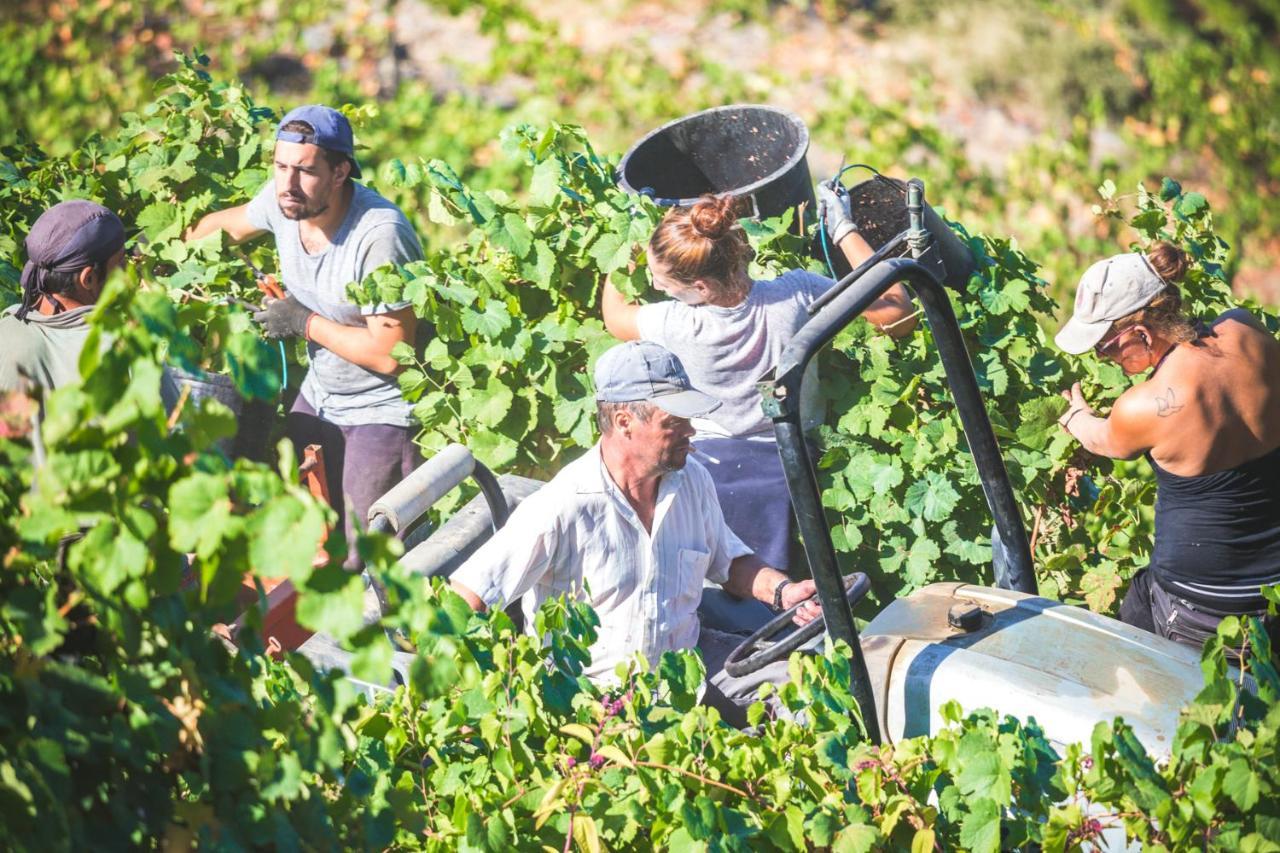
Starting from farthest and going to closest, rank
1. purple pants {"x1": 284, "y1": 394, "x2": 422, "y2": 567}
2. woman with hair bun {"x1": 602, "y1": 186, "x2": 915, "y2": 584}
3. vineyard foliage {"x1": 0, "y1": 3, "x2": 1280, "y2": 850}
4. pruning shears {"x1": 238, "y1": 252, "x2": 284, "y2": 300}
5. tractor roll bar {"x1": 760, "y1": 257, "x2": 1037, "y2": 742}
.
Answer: pruning shears {"x1": 238, "y1": 252, "x2": 284, "y2": 300} < purple pants {"x1": 284, "y1": 394, "x2": 422, "y2": 567} < woman with hair bun {"x1": 602, "y1": 186, "x2": 915, "y2": 584} < tractor roll bar {"x1": 760, "y1": 257, "x2": 1037, "y2": 742} < vineyard foliage {"x1": 0, "y1": 3, "x2": 1280, "y2": 850}

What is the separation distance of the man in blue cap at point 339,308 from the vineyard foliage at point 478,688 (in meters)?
0.17

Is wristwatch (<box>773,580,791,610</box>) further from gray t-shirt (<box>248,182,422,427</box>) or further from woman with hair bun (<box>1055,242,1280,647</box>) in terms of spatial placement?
gray t-shirt (<box>248,182,422,427</box>)

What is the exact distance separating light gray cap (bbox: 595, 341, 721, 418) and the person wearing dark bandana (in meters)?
1.33

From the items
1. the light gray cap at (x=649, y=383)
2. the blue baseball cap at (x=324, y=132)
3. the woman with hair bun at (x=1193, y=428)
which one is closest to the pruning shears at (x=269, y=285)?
the blue baseball cap at (x=324, y=132)

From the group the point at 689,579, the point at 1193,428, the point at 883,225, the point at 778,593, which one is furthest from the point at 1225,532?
the point at 883,225

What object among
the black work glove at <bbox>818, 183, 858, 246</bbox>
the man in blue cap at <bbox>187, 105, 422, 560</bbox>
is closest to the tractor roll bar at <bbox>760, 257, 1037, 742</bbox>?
the black work glove at <bbox>818, 183, 858, 246</bbox>

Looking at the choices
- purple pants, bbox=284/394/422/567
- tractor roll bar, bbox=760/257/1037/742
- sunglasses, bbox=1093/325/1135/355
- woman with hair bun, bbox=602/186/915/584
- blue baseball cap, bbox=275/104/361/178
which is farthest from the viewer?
purple pants, bbox=284/394/422/567

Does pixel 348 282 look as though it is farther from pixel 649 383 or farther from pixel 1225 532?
pixel 1225 532

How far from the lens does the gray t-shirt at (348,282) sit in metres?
3.95

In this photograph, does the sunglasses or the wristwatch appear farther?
the wristwatch

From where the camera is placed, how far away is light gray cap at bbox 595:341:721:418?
2.90 m

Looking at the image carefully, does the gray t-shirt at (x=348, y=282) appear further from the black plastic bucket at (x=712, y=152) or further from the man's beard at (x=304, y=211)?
the black plastic bucket at (x=712, y=152)

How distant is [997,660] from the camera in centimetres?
251

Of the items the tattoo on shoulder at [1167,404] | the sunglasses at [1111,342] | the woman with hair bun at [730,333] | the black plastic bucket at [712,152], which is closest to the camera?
the tattoo on shoulder at [1167,404]
